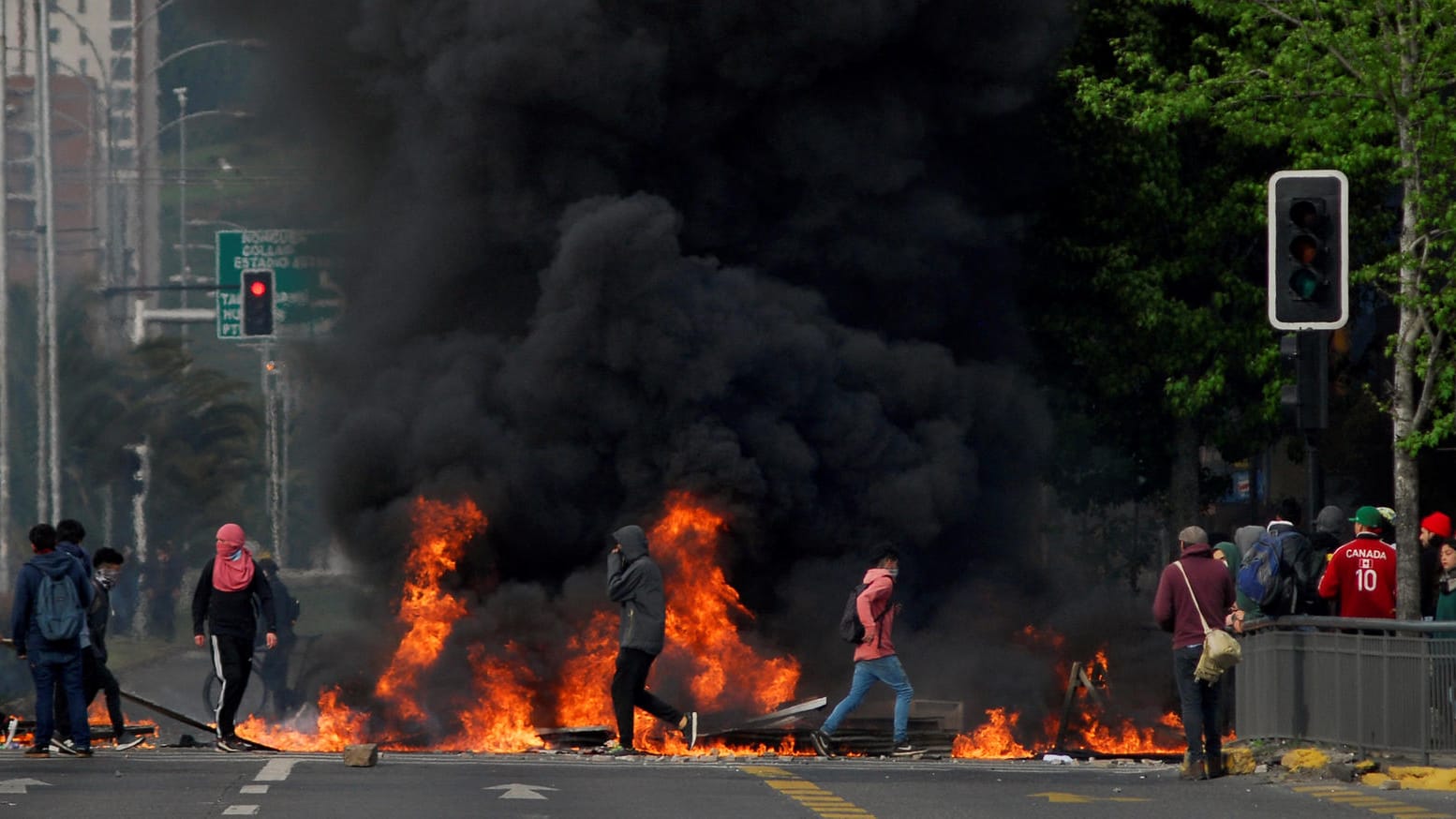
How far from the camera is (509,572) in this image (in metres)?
23.0

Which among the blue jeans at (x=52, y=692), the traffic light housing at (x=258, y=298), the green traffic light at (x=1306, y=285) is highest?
the traffic light housing at (x=258, y=298)

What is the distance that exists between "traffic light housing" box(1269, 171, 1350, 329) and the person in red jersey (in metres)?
2.18

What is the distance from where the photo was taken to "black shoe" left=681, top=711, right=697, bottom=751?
17859 mm

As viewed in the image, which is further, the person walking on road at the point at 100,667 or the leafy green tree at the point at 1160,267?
the leafy green tree at the point at 1160,267

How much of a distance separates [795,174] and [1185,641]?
11.9 m

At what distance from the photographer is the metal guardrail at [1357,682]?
41.1 feet

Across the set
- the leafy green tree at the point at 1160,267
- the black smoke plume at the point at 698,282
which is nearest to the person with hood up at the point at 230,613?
the black smoke plume at the point at 698,282

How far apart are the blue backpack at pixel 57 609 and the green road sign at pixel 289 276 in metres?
11.9

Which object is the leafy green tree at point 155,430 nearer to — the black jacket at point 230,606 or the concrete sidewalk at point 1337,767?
the black jacket at point 230,606

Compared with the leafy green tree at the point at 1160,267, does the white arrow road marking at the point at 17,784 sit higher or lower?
lower

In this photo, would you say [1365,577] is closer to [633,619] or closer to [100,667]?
[633,619]

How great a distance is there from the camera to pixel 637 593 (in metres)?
16.8

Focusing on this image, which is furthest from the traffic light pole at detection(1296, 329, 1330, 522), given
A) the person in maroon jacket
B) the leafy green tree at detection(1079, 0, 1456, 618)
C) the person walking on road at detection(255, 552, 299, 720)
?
the person walking on road at detection(255, 552, 299, 720)

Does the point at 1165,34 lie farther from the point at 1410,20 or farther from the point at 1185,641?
the point at 1185,641
